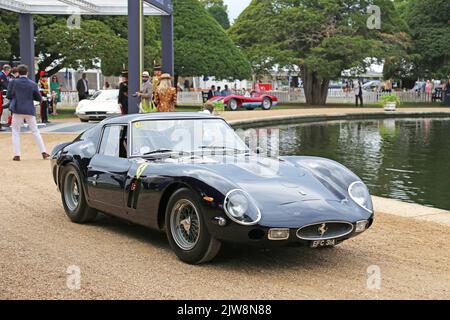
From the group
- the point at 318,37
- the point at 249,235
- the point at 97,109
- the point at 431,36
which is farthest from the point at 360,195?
the point at 431,36

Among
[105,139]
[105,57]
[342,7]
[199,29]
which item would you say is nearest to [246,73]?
[199,29]

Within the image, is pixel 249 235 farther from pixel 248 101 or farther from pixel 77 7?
pixel 248 101

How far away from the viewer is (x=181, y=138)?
22.2ft

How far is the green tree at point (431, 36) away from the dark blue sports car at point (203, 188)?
126ft

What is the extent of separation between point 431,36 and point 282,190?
41.1m

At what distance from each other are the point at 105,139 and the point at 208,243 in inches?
91.7

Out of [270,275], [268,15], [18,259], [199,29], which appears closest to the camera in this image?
[270,275]

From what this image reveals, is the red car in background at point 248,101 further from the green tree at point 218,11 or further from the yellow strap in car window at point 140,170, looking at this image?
the green tree at point 218,11

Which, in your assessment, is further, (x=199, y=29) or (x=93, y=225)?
(x=199, y=29)

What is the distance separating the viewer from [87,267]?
18.0 ft

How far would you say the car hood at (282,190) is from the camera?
17.4 ft

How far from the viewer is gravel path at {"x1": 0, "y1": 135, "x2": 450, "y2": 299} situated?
4.83 metres

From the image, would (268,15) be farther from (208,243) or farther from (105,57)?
(208,243)

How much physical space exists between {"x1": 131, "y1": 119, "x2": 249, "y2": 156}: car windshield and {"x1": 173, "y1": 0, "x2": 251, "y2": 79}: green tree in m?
31.3
